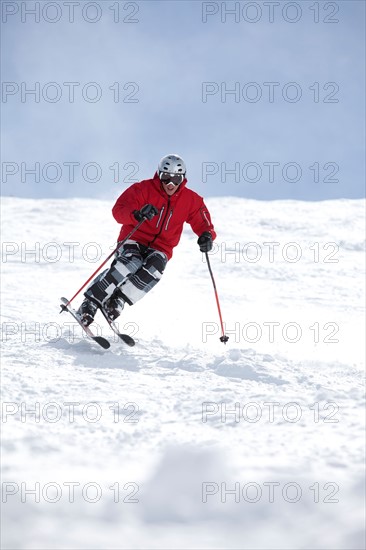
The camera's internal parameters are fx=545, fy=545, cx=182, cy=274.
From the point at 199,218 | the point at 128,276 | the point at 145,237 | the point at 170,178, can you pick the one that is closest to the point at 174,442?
the point at 128,276

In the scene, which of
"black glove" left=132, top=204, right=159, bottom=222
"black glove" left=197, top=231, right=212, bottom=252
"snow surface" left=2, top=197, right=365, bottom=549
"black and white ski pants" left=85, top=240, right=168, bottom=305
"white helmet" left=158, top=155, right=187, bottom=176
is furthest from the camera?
"black glove" left=197, top=231, right=212, bottom=252

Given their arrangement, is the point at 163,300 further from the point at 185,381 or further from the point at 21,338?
the point at 185,381

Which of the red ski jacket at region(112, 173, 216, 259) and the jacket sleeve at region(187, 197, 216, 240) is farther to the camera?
the jacket sleeve at region(187, 197, 216, 240)

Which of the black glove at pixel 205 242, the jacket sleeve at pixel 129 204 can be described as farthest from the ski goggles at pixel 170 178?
the black glove at pixel 205 242

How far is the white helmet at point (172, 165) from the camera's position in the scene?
5730 millimetres

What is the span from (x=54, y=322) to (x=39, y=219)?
33.7 ft

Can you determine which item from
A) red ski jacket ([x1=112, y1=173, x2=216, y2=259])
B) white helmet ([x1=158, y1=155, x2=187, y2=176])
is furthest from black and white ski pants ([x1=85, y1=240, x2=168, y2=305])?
white helmet ([x1=158, y1=155, x2=187, y2=176])

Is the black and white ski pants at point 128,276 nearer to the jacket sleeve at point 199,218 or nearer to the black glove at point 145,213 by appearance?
the black glove at point 145,213

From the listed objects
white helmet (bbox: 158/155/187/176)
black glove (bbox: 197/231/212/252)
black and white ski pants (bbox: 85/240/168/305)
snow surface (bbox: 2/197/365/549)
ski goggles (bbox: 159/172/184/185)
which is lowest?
snow surface (bbox: 2/197/365/549)

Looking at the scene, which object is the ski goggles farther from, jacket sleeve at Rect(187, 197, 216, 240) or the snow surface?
the snow surface

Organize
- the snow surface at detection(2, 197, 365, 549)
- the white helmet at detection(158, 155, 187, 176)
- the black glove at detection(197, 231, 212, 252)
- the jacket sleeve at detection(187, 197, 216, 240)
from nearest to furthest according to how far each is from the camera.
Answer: the snow surface at detection(2, 197, 365, 549), the white helmet at detection(158, 155, 187, 176), the black glove at detection(197, 231, 212, 252), the jacket sleeve at detection(187, 197, 216, 240)

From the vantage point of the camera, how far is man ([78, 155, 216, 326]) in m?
5.61

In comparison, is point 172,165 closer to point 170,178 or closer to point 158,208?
point 170,178

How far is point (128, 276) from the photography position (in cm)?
565
